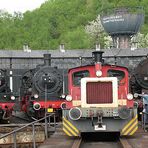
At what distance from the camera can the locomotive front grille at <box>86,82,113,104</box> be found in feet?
42.8

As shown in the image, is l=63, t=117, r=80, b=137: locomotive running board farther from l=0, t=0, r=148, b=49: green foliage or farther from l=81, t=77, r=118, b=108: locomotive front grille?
l=0, t=0, r=148, b=49: green foliage

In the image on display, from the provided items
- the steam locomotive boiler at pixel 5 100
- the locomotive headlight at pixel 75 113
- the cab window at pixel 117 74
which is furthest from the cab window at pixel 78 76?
the steam locomotive boiler at pixel 5 100

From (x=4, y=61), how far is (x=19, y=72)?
5.23 ft

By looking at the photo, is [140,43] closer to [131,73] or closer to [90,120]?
[131,73]

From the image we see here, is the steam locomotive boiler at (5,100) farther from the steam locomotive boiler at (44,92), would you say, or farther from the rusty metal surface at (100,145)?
the rusty metal surface at (100,145)

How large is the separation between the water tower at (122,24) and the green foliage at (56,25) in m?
14.9

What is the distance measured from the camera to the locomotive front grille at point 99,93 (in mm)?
13039

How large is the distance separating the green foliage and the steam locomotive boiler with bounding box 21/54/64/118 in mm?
52393

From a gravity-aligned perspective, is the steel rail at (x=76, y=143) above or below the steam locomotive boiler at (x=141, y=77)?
below

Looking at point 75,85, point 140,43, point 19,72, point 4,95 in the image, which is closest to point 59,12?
point 140,43

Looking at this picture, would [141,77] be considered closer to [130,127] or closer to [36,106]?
[36,106]

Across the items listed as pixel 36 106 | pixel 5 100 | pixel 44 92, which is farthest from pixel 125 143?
pixel 5 100

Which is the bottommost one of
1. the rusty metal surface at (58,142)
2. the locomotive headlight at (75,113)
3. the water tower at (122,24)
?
the rusty metal surface at (58,142)

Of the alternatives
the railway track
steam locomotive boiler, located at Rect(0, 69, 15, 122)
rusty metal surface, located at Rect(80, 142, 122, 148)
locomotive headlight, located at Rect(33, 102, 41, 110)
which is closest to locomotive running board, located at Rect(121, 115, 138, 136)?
the railway track
